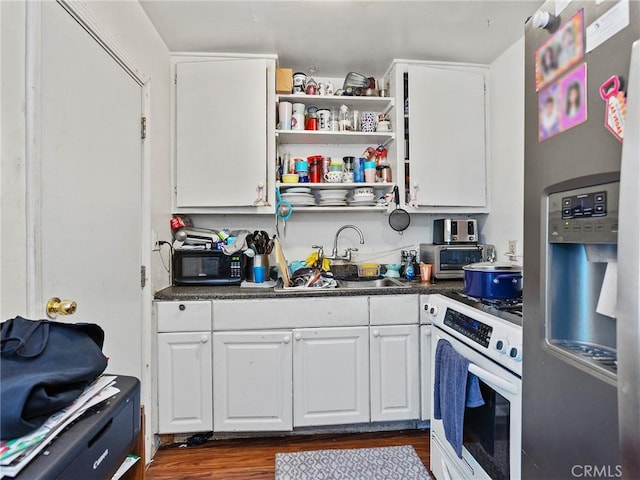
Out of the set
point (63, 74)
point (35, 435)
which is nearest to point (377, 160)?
point (63, 74)

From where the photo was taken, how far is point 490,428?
42.8 inches

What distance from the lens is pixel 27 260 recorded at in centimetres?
92

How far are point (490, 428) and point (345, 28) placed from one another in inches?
81.4

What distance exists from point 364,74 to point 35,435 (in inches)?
101

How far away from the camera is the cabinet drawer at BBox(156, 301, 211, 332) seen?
1.74m

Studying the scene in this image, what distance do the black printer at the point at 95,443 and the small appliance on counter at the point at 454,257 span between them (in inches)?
72.5

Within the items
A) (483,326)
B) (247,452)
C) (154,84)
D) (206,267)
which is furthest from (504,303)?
(154,84)

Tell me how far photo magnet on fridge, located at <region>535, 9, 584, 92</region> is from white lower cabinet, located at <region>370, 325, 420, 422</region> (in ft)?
4.76

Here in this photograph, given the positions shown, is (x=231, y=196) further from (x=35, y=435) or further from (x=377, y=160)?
(x=35, y=435)

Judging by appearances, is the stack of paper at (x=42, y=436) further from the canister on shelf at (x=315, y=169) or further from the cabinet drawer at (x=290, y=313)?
the canister on shelf at (x=315, y=169)

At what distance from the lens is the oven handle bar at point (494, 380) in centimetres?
94

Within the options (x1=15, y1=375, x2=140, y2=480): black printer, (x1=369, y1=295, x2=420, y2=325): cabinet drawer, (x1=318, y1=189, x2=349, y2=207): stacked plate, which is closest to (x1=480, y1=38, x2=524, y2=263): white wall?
(x1=369, y1=295, x2=420, y2=325): cabinet drawer

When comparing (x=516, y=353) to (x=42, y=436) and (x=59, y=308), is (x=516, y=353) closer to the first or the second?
(x=42, y=436)

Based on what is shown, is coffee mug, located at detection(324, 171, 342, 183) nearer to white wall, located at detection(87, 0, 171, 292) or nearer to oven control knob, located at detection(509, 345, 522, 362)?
white wall, located at detection(87, 0, 171, 292)
